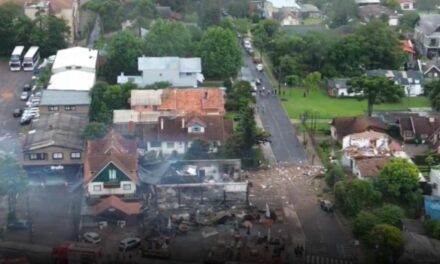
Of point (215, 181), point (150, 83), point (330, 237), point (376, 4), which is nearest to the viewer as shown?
point (330, 237)

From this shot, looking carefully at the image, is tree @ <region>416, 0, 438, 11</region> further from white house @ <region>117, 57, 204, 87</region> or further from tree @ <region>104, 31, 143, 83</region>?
tree @ <region>104, 31, 143, 83</region>

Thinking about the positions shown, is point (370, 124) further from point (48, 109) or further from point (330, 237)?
point (48, 109)

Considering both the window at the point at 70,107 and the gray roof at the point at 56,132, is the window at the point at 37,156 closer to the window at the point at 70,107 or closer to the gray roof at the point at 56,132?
the gray roof at the point at 56,132

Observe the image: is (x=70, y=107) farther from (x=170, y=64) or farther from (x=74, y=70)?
(x=170, y=64)

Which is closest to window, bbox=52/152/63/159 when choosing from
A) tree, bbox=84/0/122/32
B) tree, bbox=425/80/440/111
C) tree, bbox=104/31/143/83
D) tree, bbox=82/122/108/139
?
tree, bbox=82/122/108/139

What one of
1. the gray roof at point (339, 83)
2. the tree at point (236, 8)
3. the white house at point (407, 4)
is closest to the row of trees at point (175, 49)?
the gray roof at point (339, 83)

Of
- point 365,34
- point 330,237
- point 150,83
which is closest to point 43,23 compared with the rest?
point 150,83

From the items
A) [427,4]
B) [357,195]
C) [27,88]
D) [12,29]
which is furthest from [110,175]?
[427,4]
